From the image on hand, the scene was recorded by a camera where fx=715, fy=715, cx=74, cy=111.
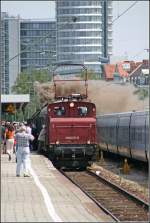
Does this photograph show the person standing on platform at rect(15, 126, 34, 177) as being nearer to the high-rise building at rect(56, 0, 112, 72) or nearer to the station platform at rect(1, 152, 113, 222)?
the station platform at rect(1, 152, 113, 222)

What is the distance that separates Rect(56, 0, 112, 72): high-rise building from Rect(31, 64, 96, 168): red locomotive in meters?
14.7

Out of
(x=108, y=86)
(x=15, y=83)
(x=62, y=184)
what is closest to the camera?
(x=62, y=184)

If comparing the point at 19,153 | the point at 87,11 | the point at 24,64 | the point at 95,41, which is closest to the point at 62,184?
the point at 19,153

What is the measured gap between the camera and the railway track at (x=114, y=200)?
16.6 m

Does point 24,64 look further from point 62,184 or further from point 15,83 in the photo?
point 62,184

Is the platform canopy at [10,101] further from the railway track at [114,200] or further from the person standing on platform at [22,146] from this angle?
the person standing on platform at [22,146]

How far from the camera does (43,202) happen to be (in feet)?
50.6

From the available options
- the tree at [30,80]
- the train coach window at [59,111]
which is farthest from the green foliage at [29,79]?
A: the train coach window at [59,111]

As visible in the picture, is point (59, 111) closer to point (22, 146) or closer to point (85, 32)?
point (22, 146)

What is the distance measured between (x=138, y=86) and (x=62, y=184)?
106 feet

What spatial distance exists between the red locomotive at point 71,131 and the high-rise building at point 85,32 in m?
14.7

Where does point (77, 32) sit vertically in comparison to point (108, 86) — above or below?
above

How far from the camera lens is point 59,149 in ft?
105

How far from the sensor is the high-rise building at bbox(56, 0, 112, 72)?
5147cm
